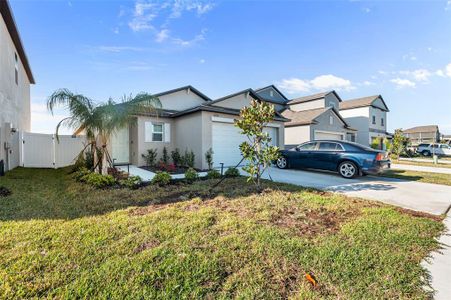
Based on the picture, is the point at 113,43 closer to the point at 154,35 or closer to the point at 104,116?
the point at 154,35

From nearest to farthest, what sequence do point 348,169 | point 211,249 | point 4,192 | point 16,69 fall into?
point 211,249, point 4,192, point 348,169, point 16,69

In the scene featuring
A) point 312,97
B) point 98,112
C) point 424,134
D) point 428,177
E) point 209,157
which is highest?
point 312,97

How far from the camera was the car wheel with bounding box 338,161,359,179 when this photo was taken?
9.01 metres

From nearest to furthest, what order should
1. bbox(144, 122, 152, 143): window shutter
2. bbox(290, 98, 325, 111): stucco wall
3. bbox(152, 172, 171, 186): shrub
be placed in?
bbox(152, 172, 171, 186): shrub < bbox(144, 122, 152, 143): window shutter < bbox(290, 98, 325, 111): stucco wall

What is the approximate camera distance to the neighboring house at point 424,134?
43.5 meters

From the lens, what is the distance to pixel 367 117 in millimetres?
26297

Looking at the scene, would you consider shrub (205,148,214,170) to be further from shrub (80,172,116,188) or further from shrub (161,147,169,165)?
shrub (80,172,116,188)

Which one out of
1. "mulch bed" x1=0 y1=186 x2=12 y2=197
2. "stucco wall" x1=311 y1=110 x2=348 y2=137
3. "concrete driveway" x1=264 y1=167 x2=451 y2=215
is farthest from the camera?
"stucco wall" x1=311 y1=110 x2=348 y2=137

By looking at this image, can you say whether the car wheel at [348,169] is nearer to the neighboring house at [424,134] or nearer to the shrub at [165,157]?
the shrub at [165,157]

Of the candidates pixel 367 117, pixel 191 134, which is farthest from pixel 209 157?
pixel 367 117

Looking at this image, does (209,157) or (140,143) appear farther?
(140,143)

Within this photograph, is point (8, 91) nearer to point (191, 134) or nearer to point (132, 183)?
point (132, 183)

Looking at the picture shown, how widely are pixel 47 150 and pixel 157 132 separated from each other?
5829mm

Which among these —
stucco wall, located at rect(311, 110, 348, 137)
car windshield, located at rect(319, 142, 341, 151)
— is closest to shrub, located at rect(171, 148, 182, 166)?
car windshield, located at rect(319, 142, 341, 151)
